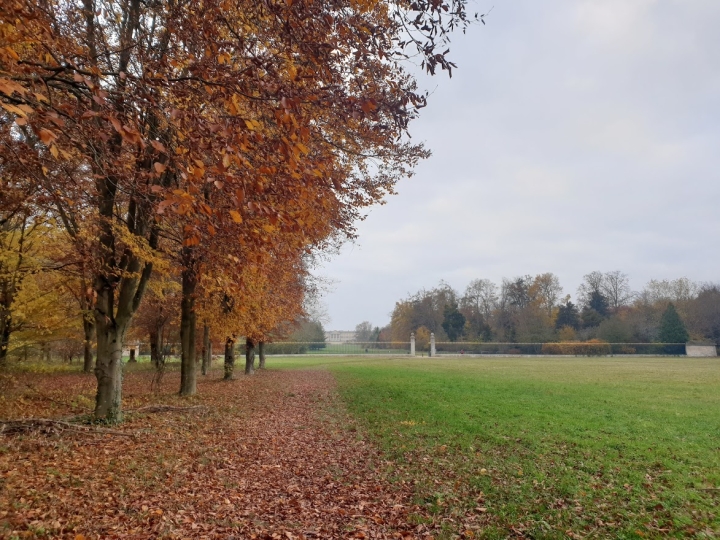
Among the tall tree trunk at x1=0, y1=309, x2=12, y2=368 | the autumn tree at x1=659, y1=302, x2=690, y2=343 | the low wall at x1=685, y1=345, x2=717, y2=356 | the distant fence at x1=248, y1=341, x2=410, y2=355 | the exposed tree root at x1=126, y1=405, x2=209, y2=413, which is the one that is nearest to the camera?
the exposed tree root at x1=126, y1=405, x2=209, y2=413

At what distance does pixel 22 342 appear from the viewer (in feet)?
49.2

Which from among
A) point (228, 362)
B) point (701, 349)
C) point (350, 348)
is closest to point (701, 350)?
point (701, 349)

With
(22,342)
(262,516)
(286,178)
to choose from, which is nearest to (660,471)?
(262,516)

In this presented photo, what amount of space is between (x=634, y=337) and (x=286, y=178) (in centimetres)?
6861

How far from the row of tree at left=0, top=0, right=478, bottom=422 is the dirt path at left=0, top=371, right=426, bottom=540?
222cm

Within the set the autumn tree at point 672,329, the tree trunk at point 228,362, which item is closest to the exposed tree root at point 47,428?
the tree trunk at point 228,362

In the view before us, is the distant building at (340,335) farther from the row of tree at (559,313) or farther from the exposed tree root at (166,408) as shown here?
the exposed tree root at (166,408)

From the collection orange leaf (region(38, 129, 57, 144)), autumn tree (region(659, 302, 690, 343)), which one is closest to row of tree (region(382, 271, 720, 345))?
autumn tree (region(659, 302, 690, 343))

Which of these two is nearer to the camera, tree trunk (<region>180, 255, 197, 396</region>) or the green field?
the green field

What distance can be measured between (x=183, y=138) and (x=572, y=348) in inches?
2491

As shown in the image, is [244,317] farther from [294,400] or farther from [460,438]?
[460,438]

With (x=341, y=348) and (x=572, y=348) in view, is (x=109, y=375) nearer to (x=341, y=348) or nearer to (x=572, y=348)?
(x=572, y=348)

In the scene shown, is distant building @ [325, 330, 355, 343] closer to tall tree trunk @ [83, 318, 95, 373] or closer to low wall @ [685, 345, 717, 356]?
low wall @ [685, 345, 717, 356]

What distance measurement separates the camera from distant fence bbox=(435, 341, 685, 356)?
56594 mm
